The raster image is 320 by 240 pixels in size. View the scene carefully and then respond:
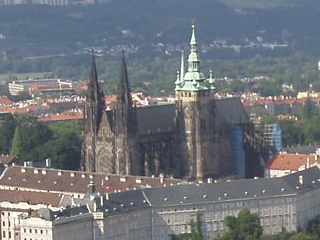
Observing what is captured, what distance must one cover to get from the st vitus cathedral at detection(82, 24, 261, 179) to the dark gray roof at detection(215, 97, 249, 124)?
2.32 ft

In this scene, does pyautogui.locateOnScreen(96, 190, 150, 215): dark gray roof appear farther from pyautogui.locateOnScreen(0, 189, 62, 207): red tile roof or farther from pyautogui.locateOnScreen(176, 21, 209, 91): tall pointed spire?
pyautogui.locateOnScreen(176, 21, 209, 91): tall pointed spire

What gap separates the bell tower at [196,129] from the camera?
325 feet

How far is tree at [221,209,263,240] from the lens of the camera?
83062mm

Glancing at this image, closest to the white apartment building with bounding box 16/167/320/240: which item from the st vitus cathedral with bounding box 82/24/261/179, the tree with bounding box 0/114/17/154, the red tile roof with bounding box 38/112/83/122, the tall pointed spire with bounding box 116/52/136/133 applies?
the st vitus cathedral with bounding box 82/24/261/179

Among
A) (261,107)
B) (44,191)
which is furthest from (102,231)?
(261,107)

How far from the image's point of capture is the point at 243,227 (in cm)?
8331

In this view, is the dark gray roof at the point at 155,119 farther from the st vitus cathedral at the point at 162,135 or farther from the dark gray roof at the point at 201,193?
the dark gray roof at the point at 201,193

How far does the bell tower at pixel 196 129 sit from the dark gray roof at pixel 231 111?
2.03m

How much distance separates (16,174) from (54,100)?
70299 millimetres

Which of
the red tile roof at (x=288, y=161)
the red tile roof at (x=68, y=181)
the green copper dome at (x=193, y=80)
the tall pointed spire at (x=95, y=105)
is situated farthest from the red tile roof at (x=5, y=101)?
the red tile roof at (x=68, y=181)

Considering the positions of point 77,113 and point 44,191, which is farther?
point 77,113

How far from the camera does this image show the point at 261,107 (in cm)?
15650

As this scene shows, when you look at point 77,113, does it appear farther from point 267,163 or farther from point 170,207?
point 170,207

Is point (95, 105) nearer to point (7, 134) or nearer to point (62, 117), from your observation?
point (7, 134)
